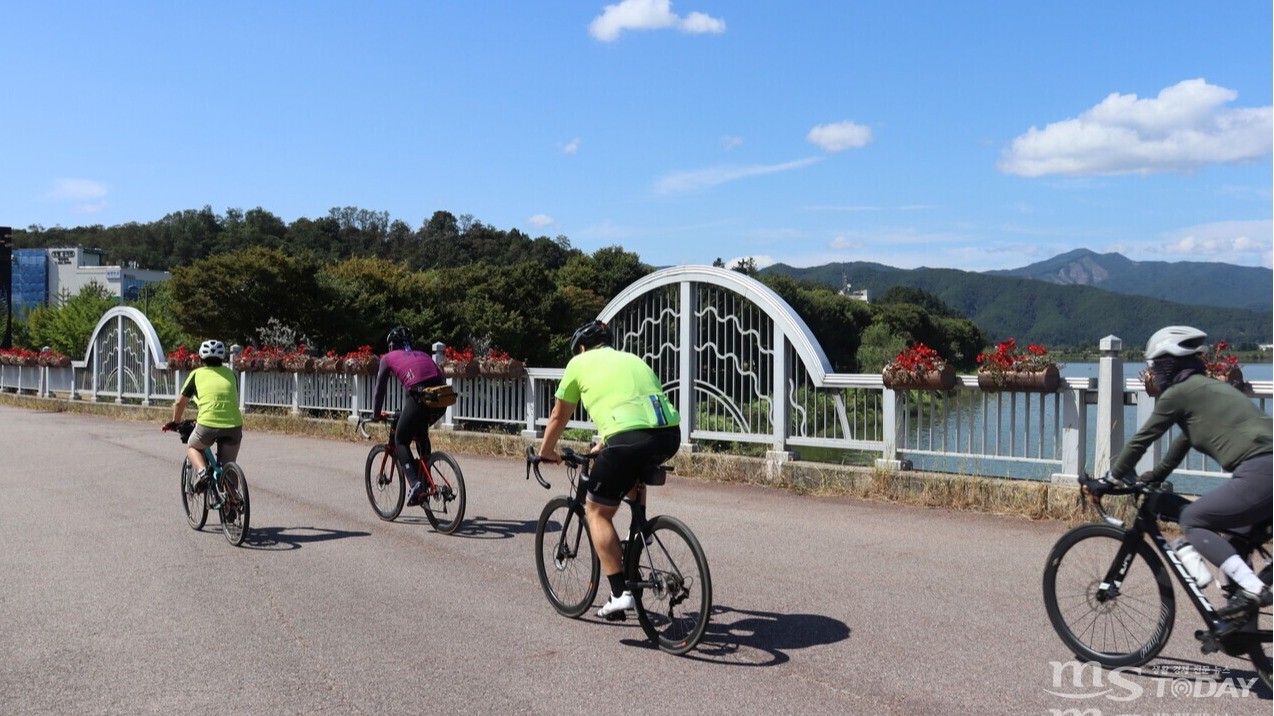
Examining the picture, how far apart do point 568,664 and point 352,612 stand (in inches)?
66.4

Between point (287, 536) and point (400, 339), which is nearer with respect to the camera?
point (287, 536)

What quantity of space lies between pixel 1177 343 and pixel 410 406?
6.09 metres

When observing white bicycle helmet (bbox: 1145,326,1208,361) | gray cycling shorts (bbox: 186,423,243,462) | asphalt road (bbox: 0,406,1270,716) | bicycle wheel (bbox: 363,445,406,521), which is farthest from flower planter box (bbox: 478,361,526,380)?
white bicycle helmet (bbox: 1145,326,1208,361)

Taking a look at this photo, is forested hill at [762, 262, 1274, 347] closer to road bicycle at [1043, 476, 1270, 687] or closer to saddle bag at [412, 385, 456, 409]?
saddle bag at [412, 385, 456, 409]

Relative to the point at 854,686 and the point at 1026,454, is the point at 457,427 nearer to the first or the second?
the point at 1026,454

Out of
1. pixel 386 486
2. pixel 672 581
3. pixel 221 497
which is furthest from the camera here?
pixel 386 486

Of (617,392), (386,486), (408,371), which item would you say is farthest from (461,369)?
(617,392)

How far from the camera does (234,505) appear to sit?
8.47 meters

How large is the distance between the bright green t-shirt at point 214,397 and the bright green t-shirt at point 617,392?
14.3 ft

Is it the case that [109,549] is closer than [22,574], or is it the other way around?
[22,574]

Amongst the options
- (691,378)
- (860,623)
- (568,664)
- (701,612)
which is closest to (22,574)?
(568,664)

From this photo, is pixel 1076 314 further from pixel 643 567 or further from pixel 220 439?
pixel 643 567

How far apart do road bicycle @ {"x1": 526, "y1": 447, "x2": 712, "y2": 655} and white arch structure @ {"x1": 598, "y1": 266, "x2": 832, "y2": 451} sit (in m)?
6.38

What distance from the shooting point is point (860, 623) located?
Result: 585cm
